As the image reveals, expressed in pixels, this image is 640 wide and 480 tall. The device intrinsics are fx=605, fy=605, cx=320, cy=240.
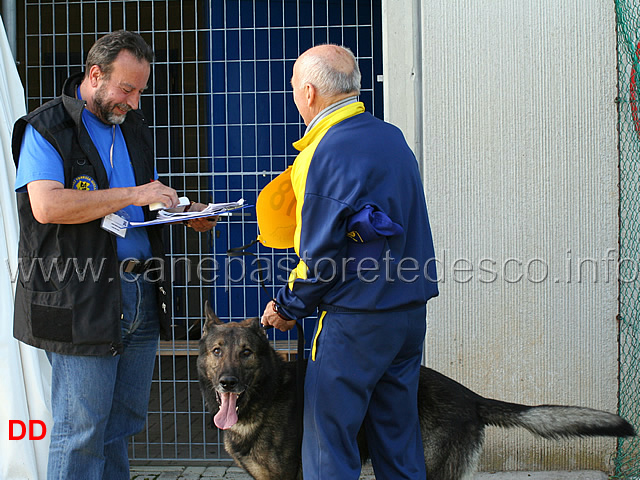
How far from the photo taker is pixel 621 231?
3.53 metres

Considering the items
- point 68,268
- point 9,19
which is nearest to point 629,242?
point 68,268

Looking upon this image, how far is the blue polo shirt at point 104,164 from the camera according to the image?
7.38 feet

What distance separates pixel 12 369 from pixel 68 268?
3.89ft

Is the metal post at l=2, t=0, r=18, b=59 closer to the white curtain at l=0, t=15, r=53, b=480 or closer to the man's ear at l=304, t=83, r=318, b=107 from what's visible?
the white curtain at l=0, t=15, r=53, b=480

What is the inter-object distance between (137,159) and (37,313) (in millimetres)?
763

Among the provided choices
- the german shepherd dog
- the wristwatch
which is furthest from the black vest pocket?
the wristwatch

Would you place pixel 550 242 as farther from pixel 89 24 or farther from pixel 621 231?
pixel 89 24

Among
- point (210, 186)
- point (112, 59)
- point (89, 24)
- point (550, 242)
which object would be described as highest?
point (89, 24)

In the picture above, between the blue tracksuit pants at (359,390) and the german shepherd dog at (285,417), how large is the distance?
1.11ft

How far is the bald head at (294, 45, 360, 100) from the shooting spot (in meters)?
2.24

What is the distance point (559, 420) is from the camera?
2695 mm

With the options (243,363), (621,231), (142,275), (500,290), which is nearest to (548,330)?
(500,290)

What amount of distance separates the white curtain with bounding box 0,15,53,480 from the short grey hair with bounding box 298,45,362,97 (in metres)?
1.84

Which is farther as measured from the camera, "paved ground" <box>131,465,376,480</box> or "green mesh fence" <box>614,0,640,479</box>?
"paved ground" <box>131,465,376,480</box>
